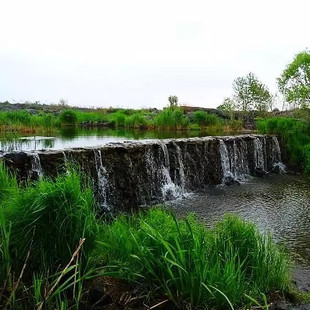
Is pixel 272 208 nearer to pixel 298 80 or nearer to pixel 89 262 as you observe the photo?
pixel 89 262

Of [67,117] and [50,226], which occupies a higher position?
[67,117]

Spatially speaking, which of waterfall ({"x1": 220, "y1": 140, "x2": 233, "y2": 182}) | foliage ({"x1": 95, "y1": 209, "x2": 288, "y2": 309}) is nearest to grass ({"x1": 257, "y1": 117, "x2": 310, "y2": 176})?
waterfall ({"x1": 220, "y1": 140, "x2": 233, "y2": 182})

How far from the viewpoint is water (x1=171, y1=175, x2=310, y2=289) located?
6547 millimetres

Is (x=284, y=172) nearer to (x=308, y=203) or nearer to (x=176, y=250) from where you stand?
(x=308, y=203)

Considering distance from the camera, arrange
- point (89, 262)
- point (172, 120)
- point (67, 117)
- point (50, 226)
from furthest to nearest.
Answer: point (67, 117)
point (172, 120)
point (89, 262)
point (50, 226)

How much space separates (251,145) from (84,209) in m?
13.5

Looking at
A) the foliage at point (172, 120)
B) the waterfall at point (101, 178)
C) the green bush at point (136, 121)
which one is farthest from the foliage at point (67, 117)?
the waterfall at point (101, 178)

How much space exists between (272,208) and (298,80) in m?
12.9

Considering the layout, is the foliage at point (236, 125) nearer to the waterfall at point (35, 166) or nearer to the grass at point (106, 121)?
the grass at point (106, 121)

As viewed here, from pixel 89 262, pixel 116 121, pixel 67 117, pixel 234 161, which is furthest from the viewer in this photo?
pixel 116 121

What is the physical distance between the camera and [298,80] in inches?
791

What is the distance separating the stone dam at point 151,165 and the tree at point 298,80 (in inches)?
146

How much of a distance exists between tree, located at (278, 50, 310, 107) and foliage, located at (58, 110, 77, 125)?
14.4 m

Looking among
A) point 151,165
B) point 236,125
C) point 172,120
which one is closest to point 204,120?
point 236,125
